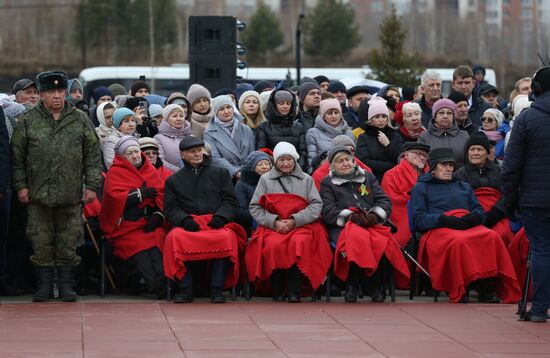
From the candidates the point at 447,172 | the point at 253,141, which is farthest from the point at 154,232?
the point at 447,172

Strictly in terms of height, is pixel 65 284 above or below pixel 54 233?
below

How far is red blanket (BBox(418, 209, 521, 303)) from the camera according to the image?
14523mm

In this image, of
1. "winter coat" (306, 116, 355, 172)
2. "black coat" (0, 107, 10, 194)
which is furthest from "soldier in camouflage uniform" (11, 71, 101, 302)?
"winter coat" (306, 116, 355, 172)

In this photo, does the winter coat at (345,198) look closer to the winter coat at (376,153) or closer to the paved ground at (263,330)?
the paved ground at (263,330)

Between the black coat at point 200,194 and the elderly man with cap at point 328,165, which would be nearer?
the black coat at point 200,194

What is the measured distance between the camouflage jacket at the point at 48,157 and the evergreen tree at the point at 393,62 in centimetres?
2910

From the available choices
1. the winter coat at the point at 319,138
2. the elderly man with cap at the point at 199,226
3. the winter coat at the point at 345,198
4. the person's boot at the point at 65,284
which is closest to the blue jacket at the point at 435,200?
the winter coat at the point at 345,198

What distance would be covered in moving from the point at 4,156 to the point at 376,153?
4.37 meters

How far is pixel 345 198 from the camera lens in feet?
48.6

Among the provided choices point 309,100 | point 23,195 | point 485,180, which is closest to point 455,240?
point 485,180

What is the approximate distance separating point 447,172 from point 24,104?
490cm

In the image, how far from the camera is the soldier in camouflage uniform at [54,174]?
14156 millimetres

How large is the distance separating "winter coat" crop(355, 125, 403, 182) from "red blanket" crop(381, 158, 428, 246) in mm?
447

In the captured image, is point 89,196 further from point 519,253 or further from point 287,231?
point 519,253
